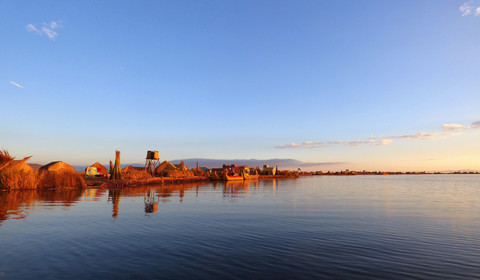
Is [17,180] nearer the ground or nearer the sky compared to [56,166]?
nearer the ground

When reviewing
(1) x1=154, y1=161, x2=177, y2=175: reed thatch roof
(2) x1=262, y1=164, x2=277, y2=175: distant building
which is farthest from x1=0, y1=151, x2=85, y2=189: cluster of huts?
(2) x1=262, y1=164, x2=277, y2=175: distant building

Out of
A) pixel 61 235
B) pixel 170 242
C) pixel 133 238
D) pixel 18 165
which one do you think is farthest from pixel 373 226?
pixel 18 165

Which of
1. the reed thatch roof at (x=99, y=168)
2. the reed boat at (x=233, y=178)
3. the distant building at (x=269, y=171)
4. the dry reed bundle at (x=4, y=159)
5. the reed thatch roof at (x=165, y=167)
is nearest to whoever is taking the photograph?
the dry reed bundle at (x=4, y=159)

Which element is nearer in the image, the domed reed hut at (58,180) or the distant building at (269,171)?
the domed reed hut at (58,180)

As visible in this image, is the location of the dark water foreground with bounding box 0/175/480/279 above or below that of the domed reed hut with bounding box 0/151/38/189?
below

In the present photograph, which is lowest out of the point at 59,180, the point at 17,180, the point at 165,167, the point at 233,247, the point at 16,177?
the point at 233,247

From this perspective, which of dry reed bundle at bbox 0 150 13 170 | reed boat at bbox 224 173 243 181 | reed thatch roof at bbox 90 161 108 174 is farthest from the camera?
reed boat at bbox 224 173 243 181

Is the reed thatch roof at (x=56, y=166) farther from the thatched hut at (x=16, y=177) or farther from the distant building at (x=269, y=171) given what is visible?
the distant building at (x=269, y=171)

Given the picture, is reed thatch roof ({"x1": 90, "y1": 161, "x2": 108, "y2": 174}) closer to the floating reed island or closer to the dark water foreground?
the floating reed island

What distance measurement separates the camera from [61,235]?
11.4 metres

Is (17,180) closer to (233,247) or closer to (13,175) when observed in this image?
(13,175)

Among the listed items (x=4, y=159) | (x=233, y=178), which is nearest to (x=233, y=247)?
(x=4, y=159)

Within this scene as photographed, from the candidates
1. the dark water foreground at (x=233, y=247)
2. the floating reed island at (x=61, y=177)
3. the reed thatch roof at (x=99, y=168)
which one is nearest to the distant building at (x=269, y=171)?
the floating reed island at (x=61, y=177)

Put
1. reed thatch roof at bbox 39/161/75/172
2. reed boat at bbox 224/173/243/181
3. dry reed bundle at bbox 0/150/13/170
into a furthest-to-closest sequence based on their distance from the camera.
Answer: reed boat at bbox 224/173/243/181, reed thatch roof at bbox 39/161/75/172, dry reed bundle at bbox 0/150/13/170
